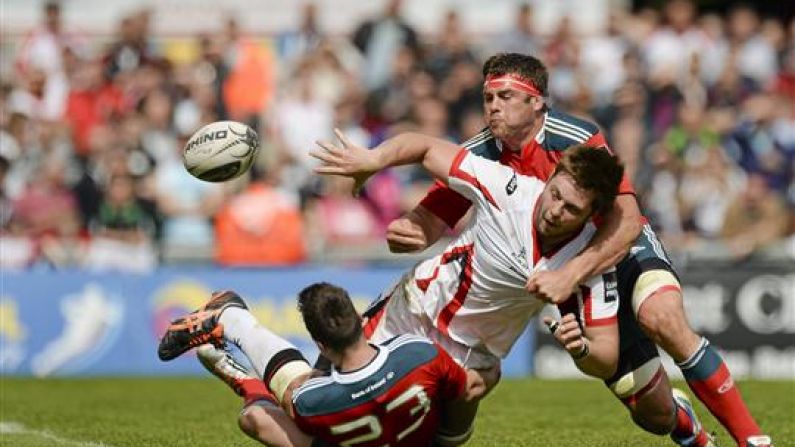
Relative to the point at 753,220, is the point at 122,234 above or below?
above

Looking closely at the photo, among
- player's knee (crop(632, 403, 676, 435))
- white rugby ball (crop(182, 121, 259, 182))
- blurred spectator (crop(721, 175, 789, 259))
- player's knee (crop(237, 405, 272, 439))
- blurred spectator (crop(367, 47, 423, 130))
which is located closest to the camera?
player's knee (crop(237, 405, 272, 439))

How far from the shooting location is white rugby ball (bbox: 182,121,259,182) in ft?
29.5

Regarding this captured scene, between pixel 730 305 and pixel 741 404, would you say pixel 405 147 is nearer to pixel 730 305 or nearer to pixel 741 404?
pixel 741 404

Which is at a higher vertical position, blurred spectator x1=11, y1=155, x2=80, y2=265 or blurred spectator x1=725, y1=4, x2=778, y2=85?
blurred spectator x1=725, y1=4, x2=778, y2=85

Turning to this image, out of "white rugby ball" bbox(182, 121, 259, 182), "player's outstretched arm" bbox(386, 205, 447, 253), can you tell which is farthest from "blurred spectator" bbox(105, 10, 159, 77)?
"player's outstretched arm" bbox(386, 205, 447, 253)

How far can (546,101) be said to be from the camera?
859 centimetres

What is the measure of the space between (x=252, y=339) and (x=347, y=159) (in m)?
1.07

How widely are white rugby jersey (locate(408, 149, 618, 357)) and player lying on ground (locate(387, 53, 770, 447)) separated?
0.83ft

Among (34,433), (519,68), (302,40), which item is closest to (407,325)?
(519,68)

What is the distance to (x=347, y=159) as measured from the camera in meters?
7.90

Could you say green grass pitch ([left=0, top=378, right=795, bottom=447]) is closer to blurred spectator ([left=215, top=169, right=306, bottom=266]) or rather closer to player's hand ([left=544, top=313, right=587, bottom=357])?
blurred spectator ([left=215, top=169, right=306, bottom=266])

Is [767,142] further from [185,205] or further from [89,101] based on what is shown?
[89,101]

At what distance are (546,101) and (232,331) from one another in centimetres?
215

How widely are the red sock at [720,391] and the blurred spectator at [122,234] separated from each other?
9.30m
